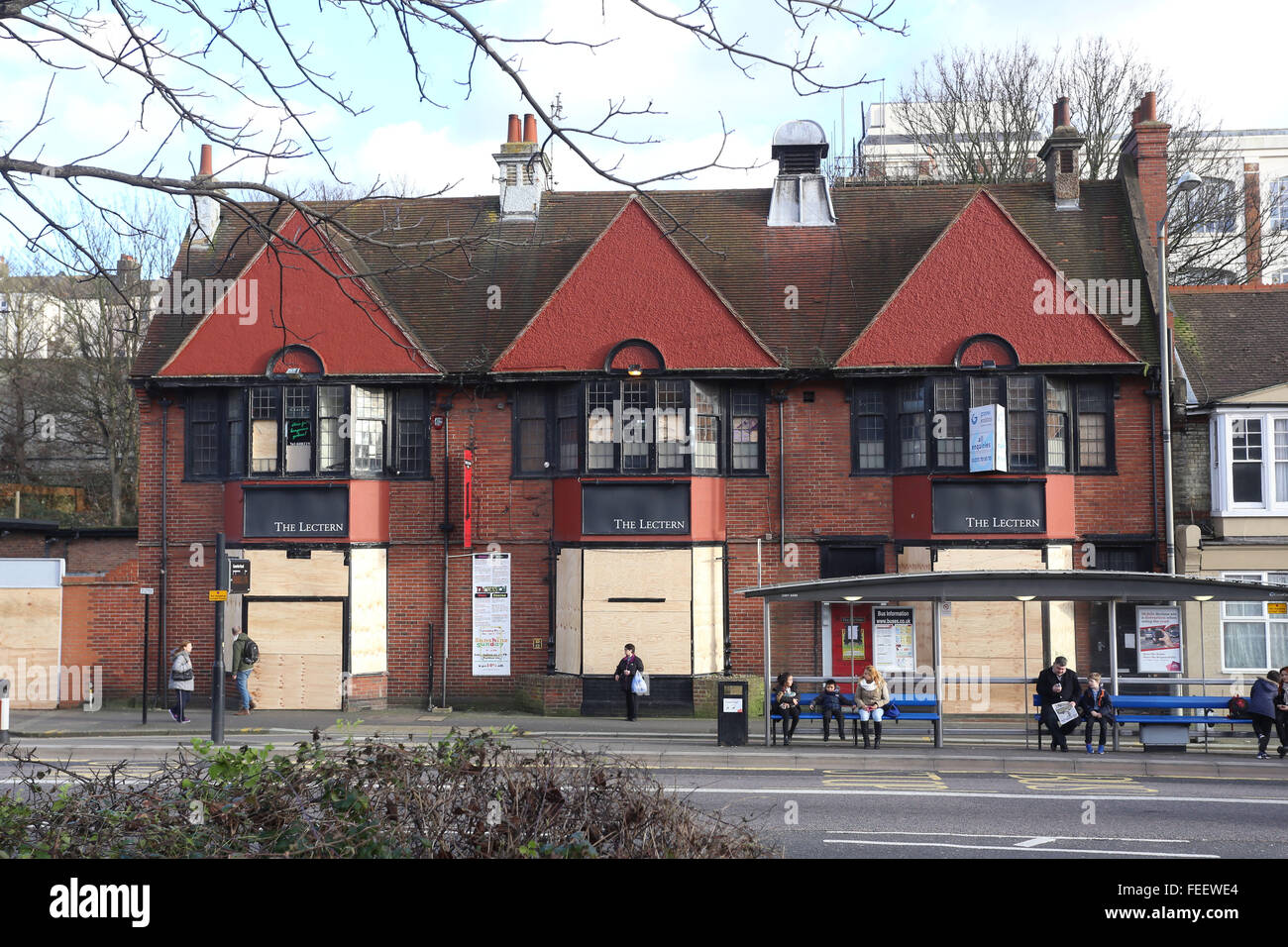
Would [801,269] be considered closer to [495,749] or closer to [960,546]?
[960,546]

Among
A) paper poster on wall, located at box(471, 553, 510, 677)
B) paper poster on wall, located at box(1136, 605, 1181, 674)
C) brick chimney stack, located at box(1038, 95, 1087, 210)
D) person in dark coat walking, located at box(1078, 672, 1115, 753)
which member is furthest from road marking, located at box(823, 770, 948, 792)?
brick chimney stack, located at box(1038, 95, 1087, 210)

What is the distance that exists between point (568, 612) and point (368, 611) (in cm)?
422

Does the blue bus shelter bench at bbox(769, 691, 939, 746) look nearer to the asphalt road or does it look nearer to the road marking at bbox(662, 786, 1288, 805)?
the asphalt road

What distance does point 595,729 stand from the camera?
2158 cm

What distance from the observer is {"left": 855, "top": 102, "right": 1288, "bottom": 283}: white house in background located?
129 ft

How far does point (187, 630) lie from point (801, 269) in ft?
50.9

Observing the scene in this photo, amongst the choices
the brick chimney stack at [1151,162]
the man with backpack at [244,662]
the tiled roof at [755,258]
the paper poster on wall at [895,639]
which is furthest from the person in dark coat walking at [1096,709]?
the man with backpack at [244,662]

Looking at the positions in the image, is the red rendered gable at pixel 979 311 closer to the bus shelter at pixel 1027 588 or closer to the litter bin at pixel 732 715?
the bus shelter at pixel 1027 588

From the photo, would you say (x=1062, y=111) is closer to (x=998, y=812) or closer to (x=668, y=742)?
(x=668, y=742)

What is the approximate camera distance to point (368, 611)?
24797mm

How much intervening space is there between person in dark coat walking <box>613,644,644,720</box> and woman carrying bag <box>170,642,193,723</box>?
8.31 metres

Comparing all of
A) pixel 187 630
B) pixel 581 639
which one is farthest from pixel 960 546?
pixel 187 630

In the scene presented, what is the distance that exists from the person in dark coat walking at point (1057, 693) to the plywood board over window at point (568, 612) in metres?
9.12

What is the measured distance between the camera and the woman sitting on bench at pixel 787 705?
65.0ft
